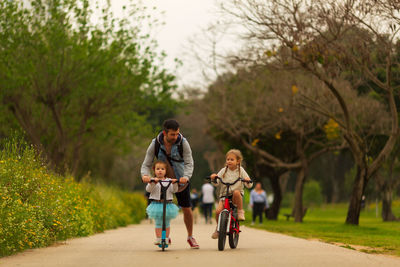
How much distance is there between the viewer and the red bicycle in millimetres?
11430

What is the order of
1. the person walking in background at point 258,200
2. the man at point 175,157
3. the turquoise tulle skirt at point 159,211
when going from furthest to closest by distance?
the person walking in background at point 258,200
the man at point 175,157
the turquoise tulle skirt at point 159,211

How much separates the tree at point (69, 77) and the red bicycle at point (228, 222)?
1615cm

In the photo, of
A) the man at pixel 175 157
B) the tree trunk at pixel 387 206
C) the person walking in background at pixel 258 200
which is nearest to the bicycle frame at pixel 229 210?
the man at pixel 175 157

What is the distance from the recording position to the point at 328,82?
77.2 ft

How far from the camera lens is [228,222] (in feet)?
37.9

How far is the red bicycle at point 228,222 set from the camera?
11.4m

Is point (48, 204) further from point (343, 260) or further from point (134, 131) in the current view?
point (134, 131)

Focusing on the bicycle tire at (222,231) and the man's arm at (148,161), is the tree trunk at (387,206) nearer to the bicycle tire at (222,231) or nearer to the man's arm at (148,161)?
the bicycle tire at (222,231)

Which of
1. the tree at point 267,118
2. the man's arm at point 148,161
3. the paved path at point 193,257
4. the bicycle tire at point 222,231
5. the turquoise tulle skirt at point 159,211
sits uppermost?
the tree at point 267,118

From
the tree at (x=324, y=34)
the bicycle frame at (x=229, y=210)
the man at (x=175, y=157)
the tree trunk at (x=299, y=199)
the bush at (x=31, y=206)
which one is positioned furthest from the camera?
the tree trunk at (x=299, y=199)

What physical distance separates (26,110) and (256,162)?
1239 centimetres

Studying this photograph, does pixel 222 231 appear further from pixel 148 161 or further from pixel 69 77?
pixel 69 77

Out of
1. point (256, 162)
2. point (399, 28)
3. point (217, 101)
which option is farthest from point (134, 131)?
point (399, 28)

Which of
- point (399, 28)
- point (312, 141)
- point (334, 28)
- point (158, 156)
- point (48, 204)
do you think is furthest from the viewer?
point (312, 141)
